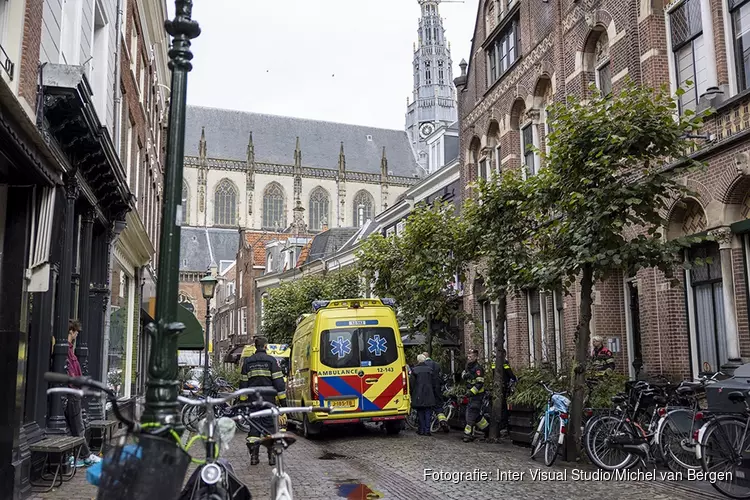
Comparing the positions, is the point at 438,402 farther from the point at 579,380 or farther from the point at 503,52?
the point at 503,52

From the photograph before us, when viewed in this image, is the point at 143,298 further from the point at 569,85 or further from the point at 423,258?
the point at 569,85

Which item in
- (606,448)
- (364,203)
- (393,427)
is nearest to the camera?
(606,448)

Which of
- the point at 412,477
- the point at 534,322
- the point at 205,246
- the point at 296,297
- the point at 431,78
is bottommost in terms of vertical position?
the point at 412,477

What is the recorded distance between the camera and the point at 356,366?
1474 centimetres

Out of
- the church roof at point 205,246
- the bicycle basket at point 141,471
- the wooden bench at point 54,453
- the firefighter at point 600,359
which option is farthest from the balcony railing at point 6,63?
the church roof at point 205,246

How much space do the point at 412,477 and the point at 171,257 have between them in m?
5.89

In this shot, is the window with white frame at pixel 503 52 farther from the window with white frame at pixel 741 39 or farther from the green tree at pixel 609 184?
the green tree at pixel 609 184

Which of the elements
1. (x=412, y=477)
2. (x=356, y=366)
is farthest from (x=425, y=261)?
(x=412, y=477)

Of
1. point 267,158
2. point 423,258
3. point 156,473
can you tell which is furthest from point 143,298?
point 267,158

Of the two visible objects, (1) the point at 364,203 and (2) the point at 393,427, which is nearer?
(2) the point at 393,427

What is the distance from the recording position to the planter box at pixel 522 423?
12.6m

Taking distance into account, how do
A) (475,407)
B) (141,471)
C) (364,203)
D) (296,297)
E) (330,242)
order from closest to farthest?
(141,471) → (475,407) → (296,297) → (330,242) → (364,203)

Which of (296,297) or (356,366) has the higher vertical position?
(296,297)

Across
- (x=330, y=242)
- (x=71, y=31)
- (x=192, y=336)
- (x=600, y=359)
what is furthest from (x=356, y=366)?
(x=330, y=242)
